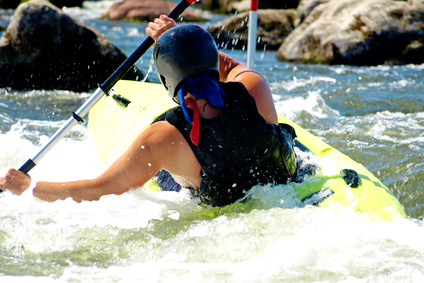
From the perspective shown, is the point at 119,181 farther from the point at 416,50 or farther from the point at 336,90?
the point at 416,50

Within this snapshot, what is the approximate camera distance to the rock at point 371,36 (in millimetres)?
8773

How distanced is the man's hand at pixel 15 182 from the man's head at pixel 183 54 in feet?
3.24

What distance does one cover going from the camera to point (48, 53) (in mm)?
6555

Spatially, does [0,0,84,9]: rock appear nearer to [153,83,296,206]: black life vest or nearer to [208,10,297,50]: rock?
[208,10,297,50]: rock

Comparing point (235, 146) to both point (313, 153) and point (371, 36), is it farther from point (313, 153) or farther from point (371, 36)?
point (371, 36)

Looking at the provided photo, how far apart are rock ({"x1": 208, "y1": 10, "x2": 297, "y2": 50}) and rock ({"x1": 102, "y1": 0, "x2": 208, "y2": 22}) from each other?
5.68 metres

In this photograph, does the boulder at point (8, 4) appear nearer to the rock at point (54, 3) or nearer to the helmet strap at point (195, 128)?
the rock at point (54, 3)

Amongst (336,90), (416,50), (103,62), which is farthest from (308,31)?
(103,62)

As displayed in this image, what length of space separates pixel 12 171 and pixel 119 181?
73 cm

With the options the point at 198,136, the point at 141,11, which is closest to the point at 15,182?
the point at 198,136

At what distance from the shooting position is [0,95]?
6102mm

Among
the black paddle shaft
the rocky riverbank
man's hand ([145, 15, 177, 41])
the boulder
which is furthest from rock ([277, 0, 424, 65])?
the boulder

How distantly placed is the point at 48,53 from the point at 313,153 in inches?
188

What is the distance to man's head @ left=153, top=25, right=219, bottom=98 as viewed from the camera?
6.93ft
